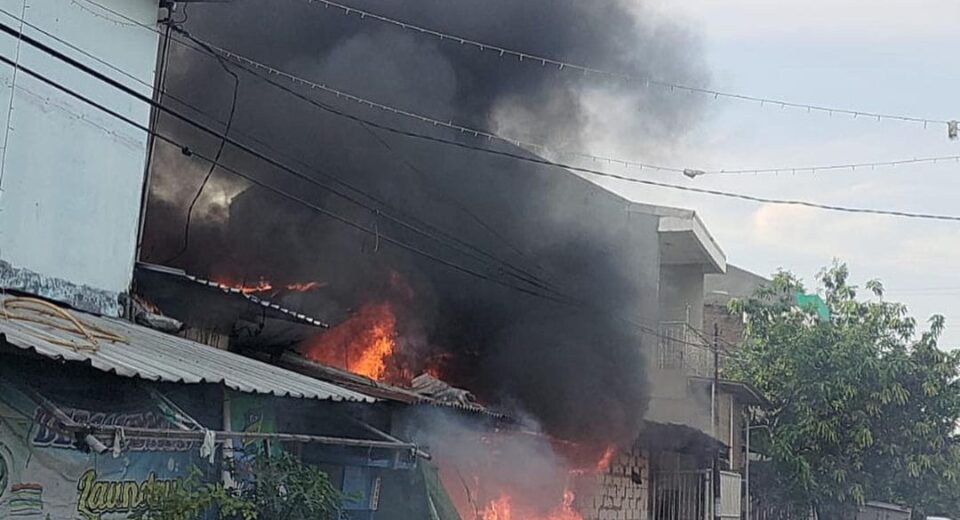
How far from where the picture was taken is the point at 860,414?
2027cm

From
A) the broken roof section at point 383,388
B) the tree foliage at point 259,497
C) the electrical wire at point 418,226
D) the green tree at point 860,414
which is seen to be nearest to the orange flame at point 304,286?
the electrical wire at point 418,226

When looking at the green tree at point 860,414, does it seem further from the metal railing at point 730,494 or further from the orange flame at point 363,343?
the orange flame at point 363,343

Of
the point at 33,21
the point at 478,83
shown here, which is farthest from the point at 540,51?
the point at 33,21

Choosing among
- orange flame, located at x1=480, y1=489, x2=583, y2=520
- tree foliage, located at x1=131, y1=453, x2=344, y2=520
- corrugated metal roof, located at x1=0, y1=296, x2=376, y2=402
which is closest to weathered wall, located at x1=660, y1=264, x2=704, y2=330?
orange flame, located at x1=480, y1=489, x2=583, y2=520

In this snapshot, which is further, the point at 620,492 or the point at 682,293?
the point at 682,293

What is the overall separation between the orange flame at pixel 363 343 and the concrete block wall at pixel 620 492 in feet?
13.1

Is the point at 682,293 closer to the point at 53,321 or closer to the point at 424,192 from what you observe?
the point at 424,192

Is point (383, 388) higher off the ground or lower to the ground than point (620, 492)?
higher

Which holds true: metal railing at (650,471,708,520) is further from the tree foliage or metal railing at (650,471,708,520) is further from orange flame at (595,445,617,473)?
the tree foliage

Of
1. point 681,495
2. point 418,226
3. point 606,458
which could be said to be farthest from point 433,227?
point 681,495

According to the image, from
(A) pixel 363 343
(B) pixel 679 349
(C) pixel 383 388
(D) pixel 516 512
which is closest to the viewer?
(C) pixel 383 388

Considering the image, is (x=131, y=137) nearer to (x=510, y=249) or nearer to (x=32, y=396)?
(x=32, y=396)

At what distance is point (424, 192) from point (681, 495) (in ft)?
27.7

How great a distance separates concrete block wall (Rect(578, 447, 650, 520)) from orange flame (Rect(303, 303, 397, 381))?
3999 millimetres
